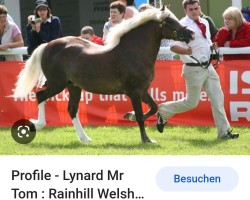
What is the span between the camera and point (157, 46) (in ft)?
40.3

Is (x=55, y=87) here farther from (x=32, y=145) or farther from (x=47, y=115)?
(x=47, y=115)

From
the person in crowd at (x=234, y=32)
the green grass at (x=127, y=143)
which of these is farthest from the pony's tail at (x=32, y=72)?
the person in crowd at (x=234, y=32)

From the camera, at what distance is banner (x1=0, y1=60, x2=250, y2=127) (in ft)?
46.0

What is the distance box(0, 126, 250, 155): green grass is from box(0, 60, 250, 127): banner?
325 millimetres

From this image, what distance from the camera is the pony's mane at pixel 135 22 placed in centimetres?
1216

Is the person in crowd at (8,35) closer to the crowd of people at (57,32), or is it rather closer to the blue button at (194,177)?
the crowd of people at (57,32)

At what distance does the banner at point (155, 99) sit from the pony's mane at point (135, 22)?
2.10 m

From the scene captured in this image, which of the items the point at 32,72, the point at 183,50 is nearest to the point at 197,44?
the point at 183,50

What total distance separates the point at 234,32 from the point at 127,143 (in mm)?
2727

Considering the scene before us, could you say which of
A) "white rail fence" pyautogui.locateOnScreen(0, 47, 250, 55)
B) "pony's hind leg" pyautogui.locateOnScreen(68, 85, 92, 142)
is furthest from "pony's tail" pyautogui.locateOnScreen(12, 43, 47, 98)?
"white rail fence" pyautogui.locateOnScreen(0, 47, 250, 55)

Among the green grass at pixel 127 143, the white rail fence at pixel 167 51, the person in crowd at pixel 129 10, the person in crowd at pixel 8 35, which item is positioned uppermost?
the person in crowd at pixel 129 10

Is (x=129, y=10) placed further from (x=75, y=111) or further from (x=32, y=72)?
(x=75, y=111)

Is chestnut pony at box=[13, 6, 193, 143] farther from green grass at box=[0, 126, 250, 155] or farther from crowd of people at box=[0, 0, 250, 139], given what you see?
crowd of people at box=[0, 0, 250, 139]

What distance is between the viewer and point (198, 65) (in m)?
12.6
